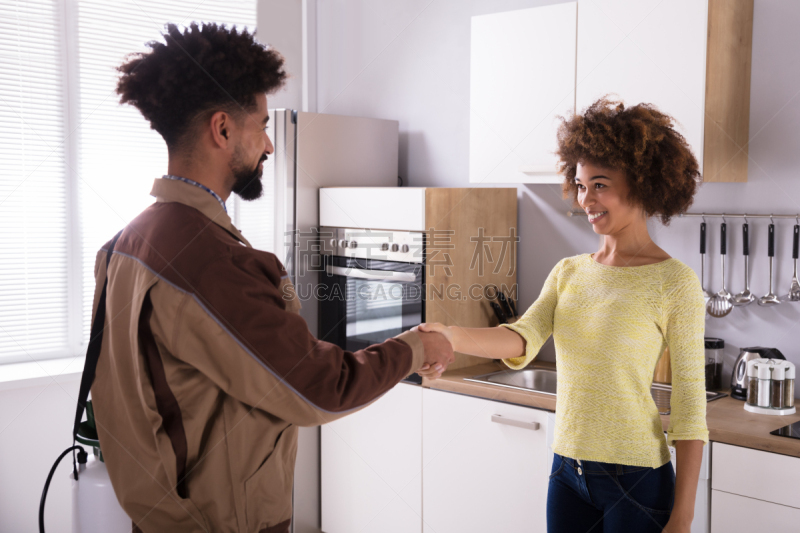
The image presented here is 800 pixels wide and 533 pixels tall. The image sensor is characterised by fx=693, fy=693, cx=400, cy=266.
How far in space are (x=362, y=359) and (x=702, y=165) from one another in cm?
126

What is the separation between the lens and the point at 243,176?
1372 mm

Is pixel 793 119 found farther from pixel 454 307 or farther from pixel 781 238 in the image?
pixel 454 307

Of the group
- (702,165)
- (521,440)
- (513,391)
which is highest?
(702,165)

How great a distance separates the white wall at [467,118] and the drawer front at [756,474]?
58 cm

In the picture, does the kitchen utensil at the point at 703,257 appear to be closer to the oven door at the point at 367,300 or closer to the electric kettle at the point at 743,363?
the electric kettle at the point at 743,363

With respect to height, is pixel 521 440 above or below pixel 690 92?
below

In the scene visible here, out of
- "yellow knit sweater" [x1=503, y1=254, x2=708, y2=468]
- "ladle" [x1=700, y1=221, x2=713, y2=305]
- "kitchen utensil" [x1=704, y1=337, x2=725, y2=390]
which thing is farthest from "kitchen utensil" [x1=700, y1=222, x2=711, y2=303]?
"yellow knit sweater" [x1=503, y1=254, x2=708, y2=468]

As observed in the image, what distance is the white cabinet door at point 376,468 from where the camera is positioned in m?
2.63

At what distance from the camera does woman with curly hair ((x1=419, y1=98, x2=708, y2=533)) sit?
4.68ft

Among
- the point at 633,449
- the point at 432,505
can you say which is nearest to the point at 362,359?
the point at 633,449

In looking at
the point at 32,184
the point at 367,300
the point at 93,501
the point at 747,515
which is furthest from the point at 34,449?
the point at 747,515

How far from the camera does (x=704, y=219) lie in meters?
2.35

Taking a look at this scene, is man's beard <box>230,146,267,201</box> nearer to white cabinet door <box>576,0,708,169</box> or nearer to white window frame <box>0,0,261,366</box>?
white cabinet door <box>576,0,708,169</box>

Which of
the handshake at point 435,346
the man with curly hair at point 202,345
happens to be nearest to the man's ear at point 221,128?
the man with curly hair at point 202,345
